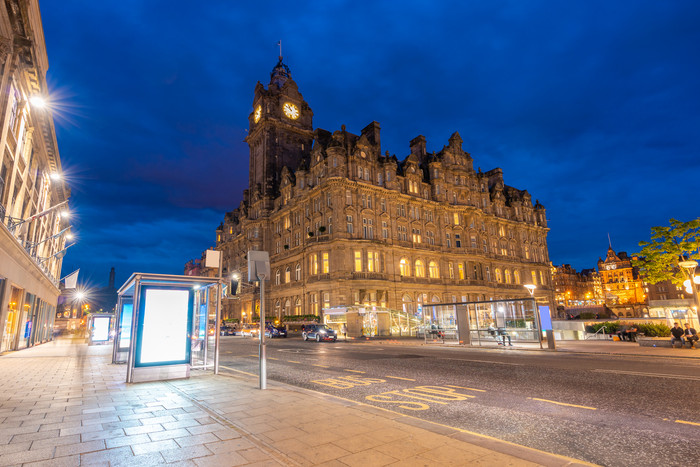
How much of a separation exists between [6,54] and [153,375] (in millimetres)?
16220

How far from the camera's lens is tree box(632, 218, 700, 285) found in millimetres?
30531

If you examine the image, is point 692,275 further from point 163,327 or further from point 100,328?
point 100,328

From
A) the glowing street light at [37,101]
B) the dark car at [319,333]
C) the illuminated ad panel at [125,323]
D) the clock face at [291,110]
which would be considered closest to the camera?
the illuminated ad panel at [125,323]

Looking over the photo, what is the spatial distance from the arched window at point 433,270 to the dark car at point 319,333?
23009 millimetres

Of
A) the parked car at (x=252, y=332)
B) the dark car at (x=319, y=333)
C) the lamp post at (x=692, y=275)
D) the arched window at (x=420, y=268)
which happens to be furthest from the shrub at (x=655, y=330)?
the parked car at (x=252, y=332)

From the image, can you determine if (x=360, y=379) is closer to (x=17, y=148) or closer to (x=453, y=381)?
(x=453, y=381)

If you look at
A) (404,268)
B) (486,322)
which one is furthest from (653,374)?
(404,268)

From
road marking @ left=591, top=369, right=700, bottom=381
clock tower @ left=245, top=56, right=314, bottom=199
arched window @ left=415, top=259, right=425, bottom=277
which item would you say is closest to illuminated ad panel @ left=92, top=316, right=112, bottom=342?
road marking @ left=591, top=369, right=700, bottom=381

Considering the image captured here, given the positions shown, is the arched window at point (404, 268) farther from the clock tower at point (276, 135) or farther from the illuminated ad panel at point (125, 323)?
the illuminated ad panel at point (125, 323)

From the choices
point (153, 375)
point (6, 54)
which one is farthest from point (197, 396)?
point (6, 54)

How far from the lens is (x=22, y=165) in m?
23.2

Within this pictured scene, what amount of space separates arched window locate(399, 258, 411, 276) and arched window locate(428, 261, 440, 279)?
13.3 feet

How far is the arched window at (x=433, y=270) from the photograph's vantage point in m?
56.2

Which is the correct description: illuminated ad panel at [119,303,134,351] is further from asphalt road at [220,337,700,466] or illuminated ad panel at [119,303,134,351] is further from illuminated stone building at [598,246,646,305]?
illuminated stone building at [598,246,646,305]
